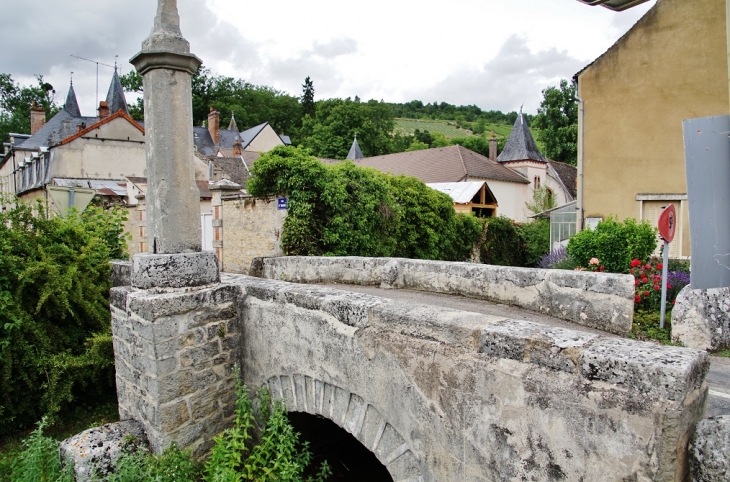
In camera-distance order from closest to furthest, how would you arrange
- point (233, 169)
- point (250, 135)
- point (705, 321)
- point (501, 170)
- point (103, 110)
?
point (705, 321) → point (233, 169) → point (103, 110) → point (501, 170) → point (250, 135)

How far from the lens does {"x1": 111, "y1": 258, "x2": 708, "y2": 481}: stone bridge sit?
1.83 meters

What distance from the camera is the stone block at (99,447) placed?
3.69 m

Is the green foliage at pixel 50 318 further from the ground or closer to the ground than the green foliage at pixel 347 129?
closer to the ground

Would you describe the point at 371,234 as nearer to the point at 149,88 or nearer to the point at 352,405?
the point at 149,88

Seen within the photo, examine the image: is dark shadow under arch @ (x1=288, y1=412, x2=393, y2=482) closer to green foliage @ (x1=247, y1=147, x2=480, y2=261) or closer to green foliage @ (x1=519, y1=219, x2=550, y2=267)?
green foliage @ (x1=247, y1=147, x2=480, y2=261)

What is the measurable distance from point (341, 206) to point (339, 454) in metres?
5.62

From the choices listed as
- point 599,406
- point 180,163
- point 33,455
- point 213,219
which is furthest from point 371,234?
point 599,406

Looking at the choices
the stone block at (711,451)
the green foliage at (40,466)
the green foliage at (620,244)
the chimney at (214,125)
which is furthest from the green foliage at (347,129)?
the stone block at (711,451)

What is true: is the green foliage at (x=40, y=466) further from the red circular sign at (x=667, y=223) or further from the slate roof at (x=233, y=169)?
the slate roof at (x=233, y=169)

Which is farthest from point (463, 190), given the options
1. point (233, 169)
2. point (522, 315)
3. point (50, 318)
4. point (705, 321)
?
point (50, 318)

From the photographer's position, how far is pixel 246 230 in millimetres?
9875

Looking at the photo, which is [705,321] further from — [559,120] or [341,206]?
[559,120]

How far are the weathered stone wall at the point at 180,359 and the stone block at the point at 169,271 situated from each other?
9 centimetres

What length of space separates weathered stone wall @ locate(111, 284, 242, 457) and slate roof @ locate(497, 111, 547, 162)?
32.6 metres
